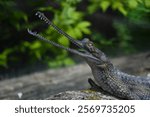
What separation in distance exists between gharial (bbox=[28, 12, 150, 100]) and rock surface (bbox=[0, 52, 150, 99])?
44.7 inches

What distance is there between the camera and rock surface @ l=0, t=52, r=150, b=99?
6062mm

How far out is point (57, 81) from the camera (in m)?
6.78

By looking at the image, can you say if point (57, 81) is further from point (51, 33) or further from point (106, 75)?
point (106, 75)

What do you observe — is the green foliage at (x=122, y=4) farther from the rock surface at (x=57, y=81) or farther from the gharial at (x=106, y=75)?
the gharial at (x=106, y=75)

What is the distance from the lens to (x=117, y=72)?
438 centimetres

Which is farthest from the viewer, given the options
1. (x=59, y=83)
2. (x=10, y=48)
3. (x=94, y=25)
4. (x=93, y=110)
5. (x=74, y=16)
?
(x=94, y=25)

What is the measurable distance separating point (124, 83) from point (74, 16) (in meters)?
3.43

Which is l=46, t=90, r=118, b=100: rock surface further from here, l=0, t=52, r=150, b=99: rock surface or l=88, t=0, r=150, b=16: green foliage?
l=88, t=0, r=150, b=16: green foliage

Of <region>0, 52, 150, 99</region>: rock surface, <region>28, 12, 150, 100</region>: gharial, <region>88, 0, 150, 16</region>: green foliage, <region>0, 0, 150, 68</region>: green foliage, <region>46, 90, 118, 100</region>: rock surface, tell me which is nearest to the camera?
<region>28, 12, 150, 100</region>: gharial

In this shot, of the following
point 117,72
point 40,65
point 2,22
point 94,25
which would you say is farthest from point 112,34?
point 117,72

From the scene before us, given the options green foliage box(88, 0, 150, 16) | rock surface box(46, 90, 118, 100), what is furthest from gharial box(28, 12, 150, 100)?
green foliage box(88, 0, 150, 16)

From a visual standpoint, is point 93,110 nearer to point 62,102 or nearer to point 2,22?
point 62,102

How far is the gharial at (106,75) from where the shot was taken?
417 centimetres

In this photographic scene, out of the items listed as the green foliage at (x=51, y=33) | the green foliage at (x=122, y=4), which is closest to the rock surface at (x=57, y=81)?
the green foliage at (x=51, y=33)
